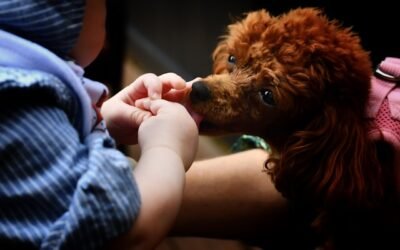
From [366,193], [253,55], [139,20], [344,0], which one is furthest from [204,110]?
[139,20]

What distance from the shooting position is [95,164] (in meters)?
0.54

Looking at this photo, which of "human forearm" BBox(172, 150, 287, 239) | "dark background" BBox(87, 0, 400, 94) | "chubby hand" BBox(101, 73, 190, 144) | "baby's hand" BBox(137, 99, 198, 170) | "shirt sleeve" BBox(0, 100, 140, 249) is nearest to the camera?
"shirt sleeve" BBox(0, 100, 140, 249)

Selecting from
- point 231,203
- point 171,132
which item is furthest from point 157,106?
point 231,203

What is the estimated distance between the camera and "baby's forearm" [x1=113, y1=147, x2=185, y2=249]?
58 centimetres

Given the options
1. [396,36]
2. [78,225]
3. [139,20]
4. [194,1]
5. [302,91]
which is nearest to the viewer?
[78,225]

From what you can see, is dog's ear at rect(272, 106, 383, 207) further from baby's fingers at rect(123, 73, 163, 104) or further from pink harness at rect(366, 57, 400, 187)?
baby's fingers at rect(123, 73, 163, 104)

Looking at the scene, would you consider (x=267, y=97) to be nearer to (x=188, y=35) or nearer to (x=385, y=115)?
(x=385, y=115)

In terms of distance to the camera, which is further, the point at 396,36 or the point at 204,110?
the point at 396,36

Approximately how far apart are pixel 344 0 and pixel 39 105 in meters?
0.72

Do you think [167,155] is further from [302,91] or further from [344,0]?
[344,0]

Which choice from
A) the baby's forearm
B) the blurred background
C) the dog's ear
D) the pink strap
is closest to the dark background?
the blurred background

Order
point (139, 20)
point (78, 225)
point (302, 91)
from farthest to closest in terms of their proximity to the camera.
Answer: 1. point (139, 20)
2. point (302, 91)
3. point (78, 225)

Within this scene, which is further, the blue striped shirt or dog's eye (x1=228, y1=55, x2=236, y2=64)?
dog's eye (x1=228, y1=55, x2=236, y2=64)

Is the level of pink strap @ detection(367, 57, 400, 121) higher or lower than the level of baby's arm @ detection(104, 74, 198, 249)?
higher
